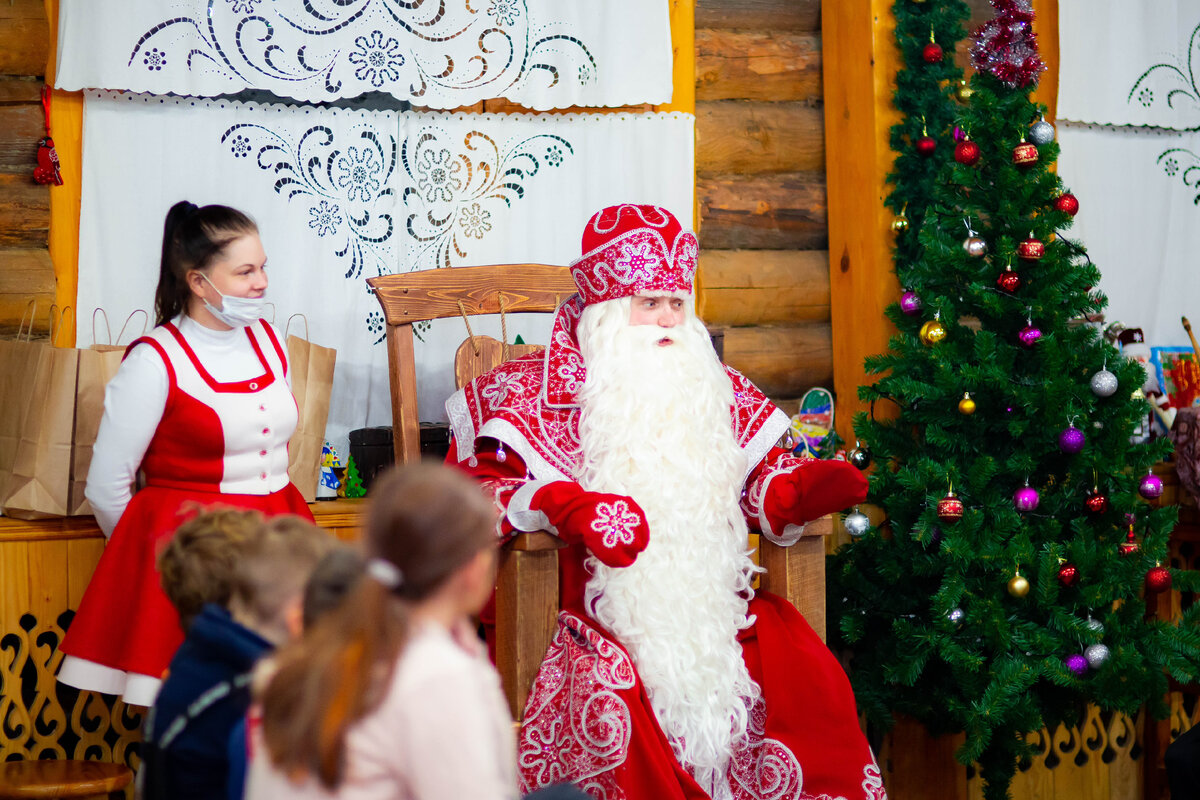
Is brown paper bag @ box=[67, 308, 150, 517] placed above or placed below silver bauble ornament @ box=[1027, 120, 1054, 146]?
below

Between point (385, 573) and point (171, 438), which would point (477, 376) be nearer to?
point (171, 438)

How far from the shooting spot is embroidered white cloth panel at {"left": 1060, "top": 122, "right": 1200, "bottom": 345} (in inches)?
183

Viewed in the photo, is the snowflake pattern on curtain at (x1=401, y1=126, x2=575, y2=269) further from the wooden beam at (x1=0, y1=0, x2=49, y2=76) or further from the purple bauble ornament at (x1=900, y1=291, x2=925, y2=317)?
the purple bauble ornament at (x1=900, y1=291, x2=925, y2=317)

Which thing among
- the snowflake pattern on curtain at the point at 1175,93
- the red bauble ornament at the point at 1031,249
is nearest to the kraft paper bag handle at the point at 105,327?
the red bauble ornament at the point at 1031,249

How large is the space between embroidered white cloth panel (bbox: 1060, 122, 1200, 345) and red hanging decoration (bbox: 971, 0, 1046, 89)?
1.27 meters

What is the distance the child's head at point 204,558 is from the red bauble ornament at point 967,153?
254cm

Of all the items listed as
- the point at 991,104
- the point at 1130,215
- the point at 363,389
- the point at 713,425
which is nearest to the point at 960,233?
the point at 991,104

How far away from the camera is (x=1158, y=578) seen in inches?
132

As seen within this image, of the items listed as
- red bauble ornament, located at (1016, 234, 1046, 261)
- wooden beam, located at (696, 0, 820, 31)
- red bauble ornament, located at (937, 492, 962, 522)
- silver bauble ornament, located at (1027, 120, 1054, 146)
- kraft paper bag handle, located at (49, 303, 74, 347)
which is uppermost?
wooden beam, located at (696, 0, 820, 31)

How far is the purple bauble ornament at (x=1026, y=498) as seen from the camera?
333 centimetres

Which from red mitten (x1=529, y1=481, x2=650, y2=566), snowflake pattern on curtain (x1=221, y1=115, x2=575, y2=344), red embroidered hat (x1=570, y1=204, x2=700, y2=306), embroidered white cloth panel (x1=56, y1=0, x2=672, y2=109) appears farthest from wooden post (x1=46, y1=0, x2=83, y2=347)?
red mitten (x1=529, y1=481, x2=650, y2=566)

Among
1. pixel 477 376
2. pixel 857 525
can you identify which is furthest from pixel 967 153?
pixel 477 376

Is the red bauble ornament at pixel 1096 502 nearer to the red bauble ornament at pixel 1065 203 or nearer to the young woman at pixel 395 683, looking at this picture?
the red bauble ornament at pixel 1065 203

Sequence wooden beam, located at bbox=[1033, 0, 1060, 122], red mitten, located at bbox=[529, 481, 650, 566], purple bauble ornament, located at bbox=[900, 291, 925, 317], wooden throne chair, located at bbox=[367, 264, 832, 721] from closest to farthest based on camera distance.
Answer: red mitten, located at bbox=[529, 481, 650, 566] → wooden throne chair, located at bbox=[367, 264, 832, 721] → purple bauble ornament, located at bbox=[900, 291, 925, 317] → wooden beam, located at bbox=[1033, 0, 1060, 122]
